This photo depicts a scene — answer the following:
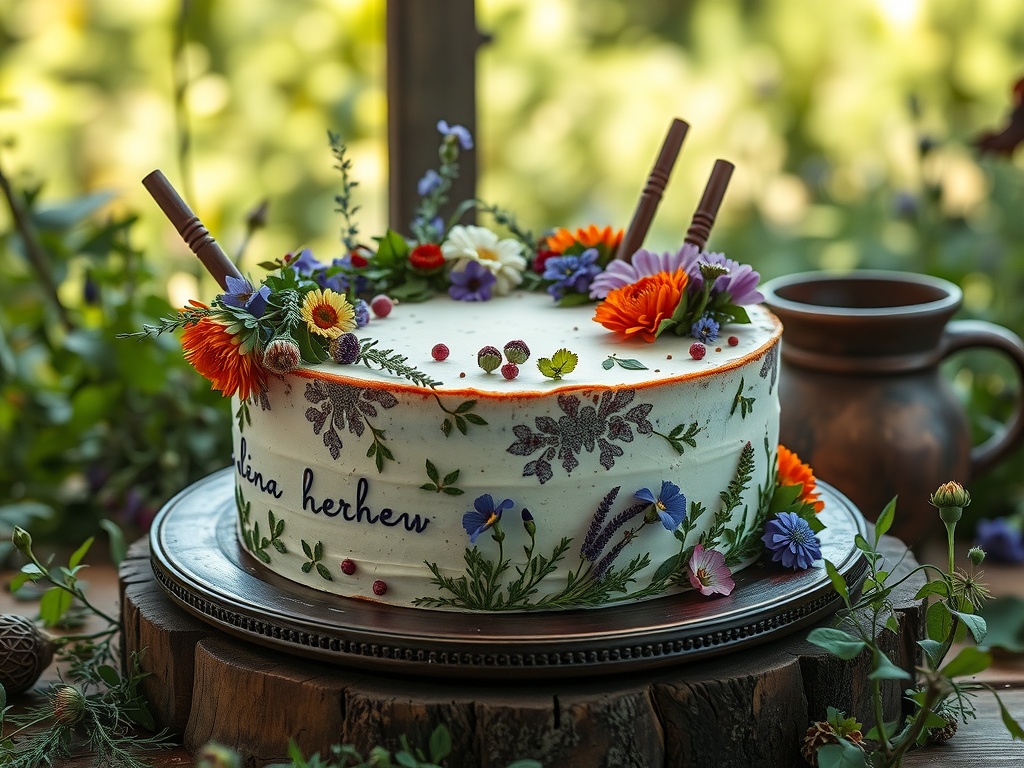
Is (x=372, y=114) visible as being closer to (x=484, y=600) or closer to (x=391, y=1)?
(x=391, y=1)

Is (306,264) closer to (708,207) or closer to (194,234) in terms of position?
(194,234)

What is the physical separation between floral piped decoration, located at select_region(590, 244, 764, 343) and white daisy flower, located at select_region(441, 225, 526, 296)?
0.20 m

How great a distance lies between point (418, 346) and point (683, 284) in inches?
11.9

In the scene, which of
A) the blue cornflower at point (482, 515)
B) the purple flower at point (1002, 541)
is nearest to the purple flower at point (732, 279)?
the blue cornflower at point (482, 515)

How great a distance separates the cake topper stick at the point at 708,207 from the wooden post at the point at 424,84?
2.20 ft

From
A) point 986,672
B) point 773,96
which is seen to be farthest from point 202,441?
point 773,96

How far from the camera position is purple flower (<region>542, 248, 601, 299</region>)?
165 centimetres

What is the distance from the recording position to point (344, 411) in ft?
4.38

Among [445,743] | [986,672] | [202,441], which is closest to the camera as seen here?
[445,743]

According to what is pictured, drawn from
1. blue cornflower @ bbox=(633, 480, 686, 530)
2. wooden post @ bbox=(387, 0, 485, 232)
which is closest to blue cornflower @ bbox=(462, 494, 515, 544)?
blue cornflower @ bbox=(633, 480, 686, 530)

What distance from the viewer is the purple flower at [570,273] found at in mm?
1646

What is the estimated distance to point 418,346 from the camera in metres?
1.45

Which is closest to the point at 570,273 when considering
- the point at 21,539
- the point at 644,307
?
the point at 644,307

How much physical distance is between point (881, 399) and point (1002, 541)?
368 millimetres
